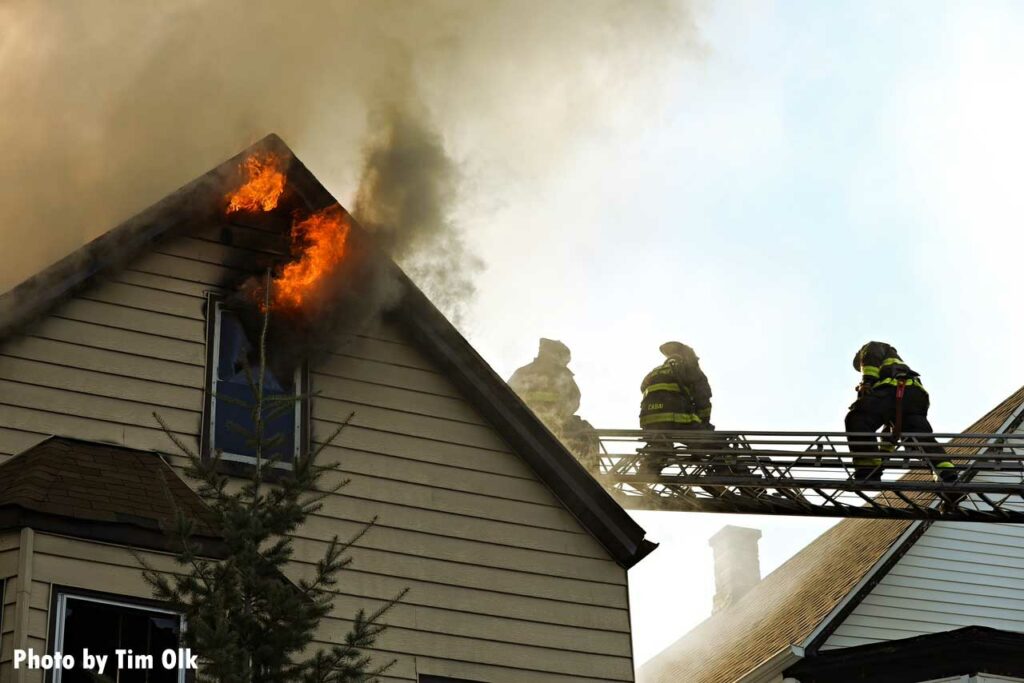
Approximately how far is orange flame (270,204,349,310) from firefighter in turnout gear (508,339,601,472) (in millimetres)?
3865

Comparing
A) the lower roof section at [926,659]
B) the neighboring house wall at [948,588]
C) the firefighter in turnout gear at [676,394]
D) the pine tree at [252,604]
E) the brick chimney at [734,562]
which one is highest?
the brick chimney at [734,562]

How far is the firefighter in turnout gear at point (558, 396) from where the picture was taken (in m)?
16.0

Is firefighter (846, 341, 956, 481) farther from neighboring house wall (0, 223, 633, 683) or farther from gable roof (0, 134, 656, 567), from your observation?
neighboring house wall (0, 223, 633, 683)

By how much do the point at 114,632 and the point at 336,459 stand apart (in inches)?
104

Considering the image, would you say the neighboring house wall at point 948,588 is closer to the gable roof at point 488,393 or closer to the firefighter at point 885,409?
the firefighter at point 885,409

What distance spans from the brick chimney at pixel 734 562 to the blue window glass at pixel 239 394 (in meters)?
15.6

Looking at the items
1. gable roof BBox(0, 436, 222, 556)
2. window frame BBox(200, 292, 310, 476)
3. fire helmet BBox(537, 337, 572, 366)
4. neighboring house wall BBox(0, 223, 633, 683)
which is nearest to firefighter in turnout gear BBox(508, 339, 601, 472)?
fire helmet BBox(537, 337, 572, 366)

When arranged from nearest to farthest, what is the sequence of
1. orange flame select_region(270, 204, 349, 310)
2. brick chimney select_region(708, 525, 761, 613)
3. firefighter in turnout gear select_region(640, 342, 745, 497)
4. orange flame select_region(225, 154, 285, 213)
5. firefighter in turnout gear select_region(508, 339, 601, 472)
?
orange flame select_region(270, 204, 349, 310), orange flame select_region(225, 154, 285, 213), firefighter in turnout gear select_region(508, 339, 601, 472), firefighter in turnout gear select_region(640, 342, 745, 497), brick chimney select_region(708, 525, 761, 613)

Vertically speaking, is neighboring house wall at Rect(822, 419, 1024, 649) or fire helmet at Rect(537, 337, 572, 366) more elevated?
fire helmet at Rect(537, 337, 572, 366)

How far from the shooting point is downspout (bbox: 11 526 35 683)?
31.5 feet

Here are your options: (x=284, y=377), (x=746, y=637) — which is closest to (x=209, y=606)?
(x=284, y=377)

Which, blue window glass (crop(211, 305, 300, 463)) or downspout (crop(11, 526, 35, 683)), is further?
blue window glass (crop(211, 305, 300, 463))

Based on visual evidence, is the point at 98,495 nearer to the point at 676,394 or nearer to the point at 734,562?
the point at 676,394

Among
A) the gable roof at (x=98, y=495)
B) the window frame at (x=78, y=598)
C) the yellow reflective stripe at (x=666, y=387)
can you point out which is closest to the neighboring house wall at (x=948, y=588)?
the yellow reflective stripe at (x=666, y=387)
